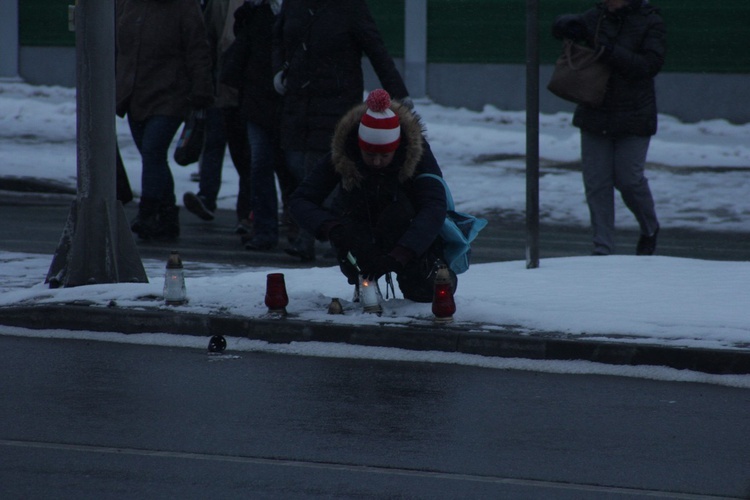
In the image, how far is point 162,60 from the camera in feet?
36.1

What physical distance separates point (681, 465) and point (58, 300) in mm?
3901

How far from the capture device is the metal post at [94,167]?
808 cm

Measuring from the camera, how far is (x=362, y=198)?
748cm

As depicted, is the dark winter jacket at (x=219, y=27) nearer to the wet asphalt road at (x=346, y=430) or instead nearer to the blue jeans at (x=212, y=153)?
the blue jeans at (x=212, y=153)

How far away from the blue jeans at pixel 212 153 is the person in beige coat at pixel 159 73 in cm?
150

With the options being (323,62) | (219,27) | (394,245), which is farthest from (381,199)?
(219,27)

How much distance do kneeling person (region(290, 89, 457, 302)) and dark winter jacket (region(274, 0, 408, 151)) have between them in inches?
93.5

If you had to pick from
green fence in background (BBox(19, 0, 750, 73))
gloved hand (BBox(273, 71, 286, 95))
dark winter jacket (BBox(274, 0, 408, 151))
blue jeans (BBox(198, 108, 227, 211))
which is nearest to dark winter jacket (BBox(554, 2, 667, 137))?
dark winter jacket (BBox(274, 0, 408, 151))

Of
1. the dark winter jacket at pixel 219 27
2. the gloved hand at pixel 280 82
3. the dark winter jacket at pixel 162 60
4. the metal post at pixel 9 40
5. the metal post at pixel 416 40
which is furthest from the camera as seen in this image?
the metal post at pixel 9 40

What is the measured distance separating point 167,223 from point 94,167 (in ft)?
11.0

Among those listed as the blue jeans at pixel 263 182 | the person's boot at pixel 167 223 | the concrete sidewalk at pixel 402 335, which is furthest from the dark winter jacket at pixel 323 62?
the concrete sidewalk at pixel 402 335

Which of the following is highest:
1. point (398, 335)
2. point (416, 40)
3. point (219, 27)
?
point (416, 40)

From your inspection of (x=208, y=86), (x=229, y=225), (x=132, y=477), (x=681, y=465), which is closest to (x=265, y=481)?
(x=132, y=477)

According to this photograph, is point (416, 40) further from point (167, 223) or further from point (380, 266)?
point (380, 266)
